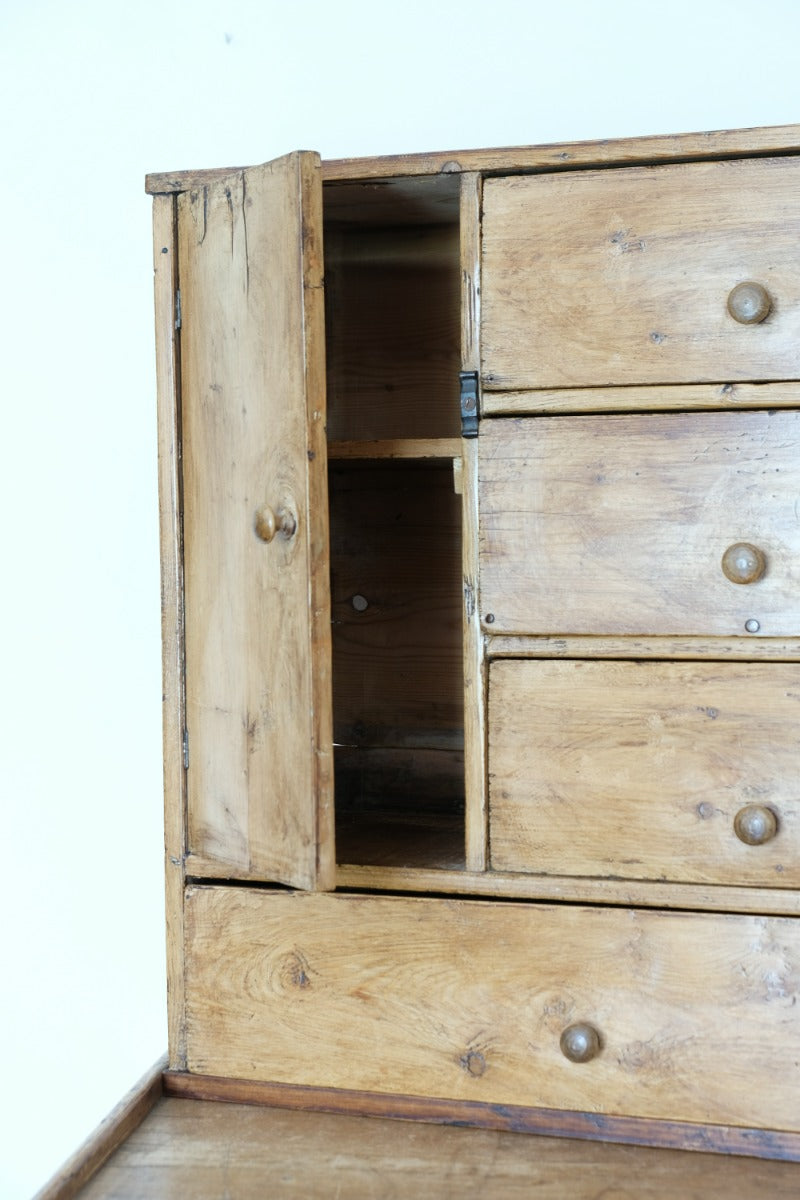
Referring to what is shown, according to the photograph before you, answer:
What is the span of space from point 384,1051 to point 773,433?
0.82 meters

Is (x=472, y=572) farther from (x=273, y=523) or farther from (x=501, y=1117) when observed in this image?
(x=501, y=1117)

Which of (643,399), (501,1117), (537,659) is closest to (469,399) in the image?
(643,399)

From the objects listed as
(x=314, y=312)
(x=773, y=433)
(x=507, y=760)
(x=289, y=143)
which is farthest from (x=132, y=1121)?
(x=289, y=143)

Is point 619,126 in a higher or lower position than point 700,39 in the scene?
lower

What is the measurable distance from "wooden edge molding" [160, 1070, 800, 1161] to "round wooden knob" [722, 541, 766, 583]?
1.95 ft

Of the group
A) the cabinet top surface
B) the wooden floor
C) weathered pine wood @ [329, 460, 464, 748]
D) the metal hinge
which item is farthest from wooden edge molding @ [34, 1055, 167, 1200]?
the cabinet top surface

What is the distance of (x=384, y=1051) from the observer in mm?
1399

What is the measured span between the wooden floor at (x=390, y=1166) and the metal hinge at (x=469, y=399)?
79 centimetres

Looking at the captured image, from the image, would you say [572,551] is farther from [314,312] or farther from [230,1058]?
[230,1058]

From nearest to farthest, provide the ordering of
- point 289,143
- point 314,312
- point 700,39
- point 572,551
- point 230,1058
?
point 314,312
point 572,551
point 230,1058
point 700,39
point 289,143

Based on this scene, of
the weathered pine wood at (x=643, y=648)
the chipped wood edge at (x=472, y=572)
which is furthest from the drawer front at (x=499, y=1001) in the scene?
the weathered pine wood at (x=643, y=648)

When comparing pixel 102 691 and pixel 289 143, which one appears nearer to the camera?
pixel 289 143

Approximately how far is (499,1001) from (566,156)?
93cm

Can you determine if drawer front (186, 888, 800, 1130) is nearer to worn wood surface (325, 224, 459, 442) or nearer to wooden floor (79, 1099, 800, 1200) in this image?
wooden floor (79, 1099, 800, 1200)
